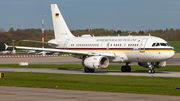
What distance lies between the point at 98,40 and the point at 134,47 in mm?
6068

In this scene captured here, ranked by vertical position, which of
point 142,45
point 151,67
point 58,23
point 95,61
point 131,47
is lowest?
point 151,67

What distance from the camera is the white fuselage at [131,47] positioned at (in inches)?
1497

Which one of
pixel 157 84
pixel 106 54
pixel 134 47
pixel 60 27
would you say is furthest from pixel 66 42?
pixel 157 84

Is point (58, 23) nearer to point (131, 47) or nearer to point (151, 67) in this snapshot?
point (131, 47)

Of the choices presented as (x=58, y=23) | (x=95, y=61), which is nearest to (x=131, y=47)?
(x=95, y=61)

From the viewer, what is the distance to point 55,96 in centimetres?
1961

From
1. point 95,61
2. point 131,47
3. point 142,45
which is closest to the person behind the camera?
point 142,45

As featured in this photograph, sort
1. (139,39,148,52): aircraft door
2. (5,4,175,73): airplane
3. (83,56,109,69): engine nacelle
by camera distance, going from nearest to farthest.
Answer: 1. (5,4,175,73): airplane
2. (139,39,148,52): aircraft door
3. (83,56,109,69): engine nacelle

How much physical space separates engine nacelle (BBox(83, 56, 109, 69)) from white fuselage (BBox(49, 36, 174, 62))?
145 cm

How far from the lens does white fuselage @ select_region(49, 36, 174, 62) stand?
1497 inches

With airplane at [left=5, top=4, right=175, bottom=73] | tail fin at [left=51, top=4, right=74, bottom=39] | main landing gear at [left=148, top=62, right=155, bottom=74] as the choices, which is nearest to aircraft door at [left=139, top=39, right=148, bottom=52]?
airplane at [left=5, top=4, right=175, bottom=73]

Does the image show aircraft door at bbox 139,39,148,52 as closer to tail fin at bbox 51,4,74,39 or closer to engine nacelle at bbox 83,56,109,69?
engine nacelle at bbox 83,56,109,69

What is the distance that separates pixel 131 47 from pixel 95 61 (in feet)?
15.7

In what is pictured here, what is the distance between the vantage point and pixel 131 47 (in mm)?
39969
